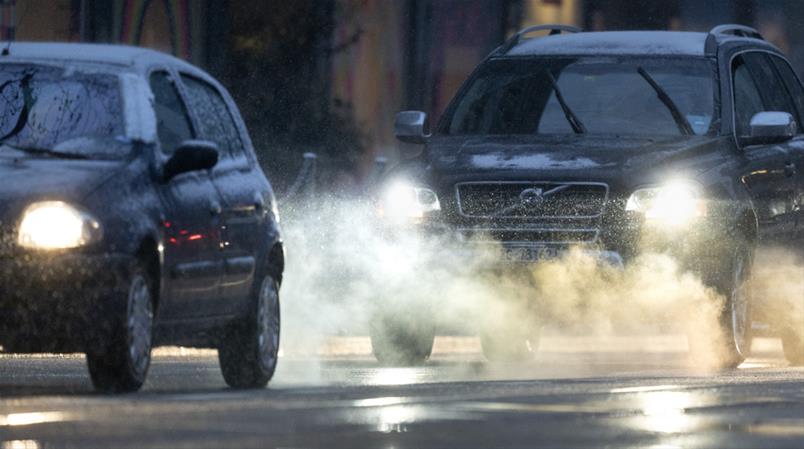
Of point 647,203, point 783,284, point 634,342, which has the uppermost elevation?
point 647,203

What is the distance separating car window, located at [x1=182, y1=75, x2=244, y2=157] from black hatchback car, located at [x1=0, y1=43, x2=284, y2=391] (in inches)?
0.5

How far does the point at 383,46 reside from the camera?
28547 millimetres

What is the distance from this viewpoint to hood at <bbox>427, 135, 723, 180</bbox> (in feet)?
50.9

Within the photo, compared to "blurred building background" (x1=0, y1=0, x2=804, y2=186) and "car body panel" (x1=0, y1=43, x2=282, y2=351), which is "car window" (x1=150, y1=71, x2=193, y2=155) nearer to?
"car body panel" (x1=0, y1=43, x2=282, y2=351)

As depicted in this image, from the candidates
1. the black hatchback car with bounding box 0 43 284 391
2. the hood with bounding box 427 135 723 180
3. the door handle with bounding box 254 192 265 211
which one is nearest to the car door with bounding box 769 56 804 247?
the hood with bounding box 427 135 723 180

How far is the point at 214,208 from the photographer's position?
12.9m

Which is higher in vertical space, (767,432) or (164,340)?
(767,432)

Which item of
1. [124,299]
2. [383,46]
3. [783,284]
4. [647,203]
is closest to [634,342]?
[383,46]

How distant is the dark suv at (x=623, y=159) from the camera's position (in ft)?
50.7

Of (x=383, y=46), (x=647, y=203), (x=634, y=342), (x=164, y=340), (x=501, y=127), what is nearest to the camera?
(x=164, y=340)

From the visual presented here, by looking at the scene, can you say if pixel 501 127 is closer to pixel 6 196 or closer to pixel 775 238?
pixel 775 238

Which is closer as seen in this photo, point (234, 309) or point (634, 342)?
point (234, 309)

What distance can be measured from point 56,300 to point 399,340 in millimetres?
4974

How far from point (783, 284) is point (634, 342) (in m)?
7.55
